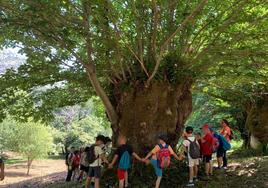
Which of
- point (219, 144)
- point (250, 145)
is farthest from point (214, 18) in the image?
point (250, 145)

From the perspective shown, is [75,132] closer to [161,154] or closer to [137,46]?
[137,46]

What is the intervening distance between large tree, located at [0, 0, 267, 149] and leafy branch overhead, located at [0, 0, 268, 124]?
3cm

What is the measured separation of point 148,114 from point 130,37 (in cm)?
239

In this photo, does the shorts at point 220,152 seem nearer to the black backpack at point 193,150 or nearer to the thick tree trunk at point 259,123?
the black backpack at point 193,150

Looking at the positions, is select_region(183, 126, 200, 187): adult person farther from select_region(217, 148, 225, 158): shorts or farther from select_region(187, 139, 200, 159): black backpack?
select_region(217, 148, 225, 158): shorts

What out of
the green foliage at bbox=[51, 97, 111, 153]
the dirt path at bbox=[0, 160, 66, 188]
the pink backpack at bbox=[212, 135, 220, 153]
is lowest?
the dirt path at bbox=[0, 160, 66, 188]

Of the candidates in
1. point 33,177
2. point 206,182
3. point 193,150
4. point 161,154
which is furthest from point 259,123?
point 33,177

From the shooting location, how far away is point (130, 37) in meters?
11.6

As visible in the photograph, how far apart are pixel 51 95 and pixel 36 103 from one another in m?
0.97

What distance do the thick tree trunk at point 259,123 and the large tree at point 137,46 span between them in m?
7.38

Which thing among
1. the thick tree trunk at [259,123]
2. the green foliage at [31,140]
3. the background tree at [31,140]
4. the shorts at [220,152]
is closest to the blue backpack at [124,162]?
the shorts at [220,152]

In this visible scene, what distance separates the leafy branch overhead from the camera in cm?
939

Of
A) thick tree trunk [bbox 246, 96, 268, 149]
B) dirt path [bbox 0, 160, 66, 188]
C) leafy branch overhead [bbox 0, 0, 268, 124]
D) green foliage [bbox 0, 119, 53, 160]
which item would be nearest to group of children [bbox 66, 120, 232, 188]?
leafy branch overhead [bbox 0, 0, 268, 124]

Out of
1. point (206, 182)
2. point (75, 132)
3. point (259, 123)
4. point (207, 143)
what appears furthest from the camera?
point (75, 132)
